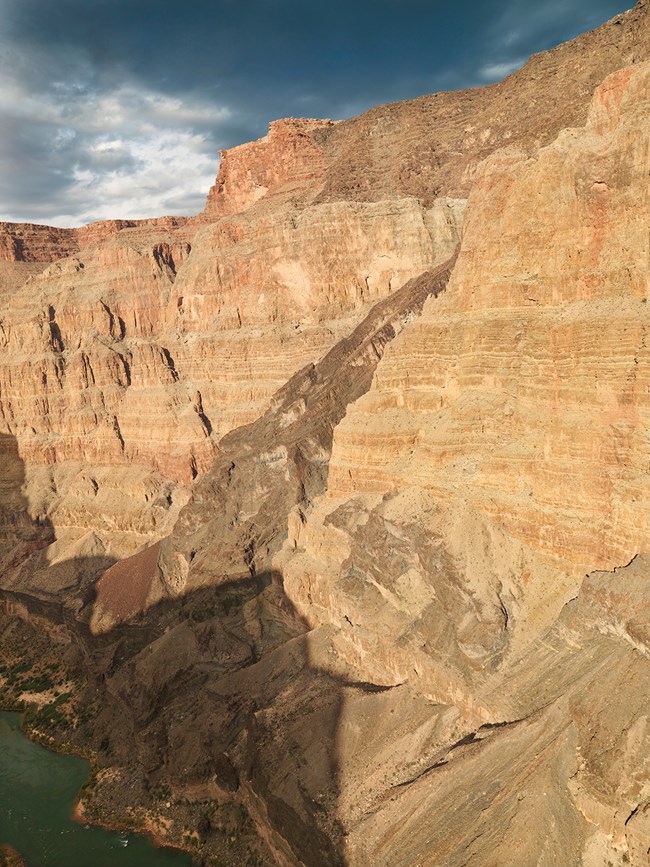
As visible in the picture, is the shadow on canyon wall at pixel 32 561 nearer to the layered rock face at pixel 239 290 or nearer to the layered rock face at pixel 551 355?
the layered rock face at pixel 239 290

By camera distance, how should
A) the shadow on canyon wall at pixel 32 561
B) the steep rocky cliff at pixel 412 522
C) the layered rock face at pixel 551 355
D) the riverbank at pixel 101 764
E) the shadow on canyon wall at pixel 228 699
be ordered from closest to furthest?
1. the steep rocky cliff at pixel 412 522
2. the layered rock face at pixel 551 355
3. the shadow on canyon wall at pixel 228 699
4. the riverbank at pixel 101 764
5. the shadow on canyon wall at pixel 32 561

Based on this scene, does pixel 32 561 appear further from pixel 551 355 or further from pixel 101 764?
pixel 551 355

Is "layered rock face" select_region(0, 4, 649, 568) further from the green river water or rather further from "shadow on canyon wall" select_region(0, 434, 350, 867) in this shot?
the green river water

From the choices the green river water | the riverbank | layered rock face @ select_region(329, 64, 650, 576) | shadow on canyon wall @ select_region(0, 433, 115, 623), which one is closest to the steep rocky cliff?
layered rock face @ select_region(329, 64, 650, 576)

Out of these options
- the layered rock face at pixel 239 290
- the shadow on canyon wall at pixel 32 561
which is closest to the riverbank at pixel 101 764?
the shadow on canyon wall at pixel 32 561

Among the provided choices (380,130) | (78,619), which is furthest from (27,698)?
(380,130)

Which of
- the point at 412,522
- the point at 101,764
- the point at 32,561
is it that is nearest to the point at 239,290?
the point at 32,561
